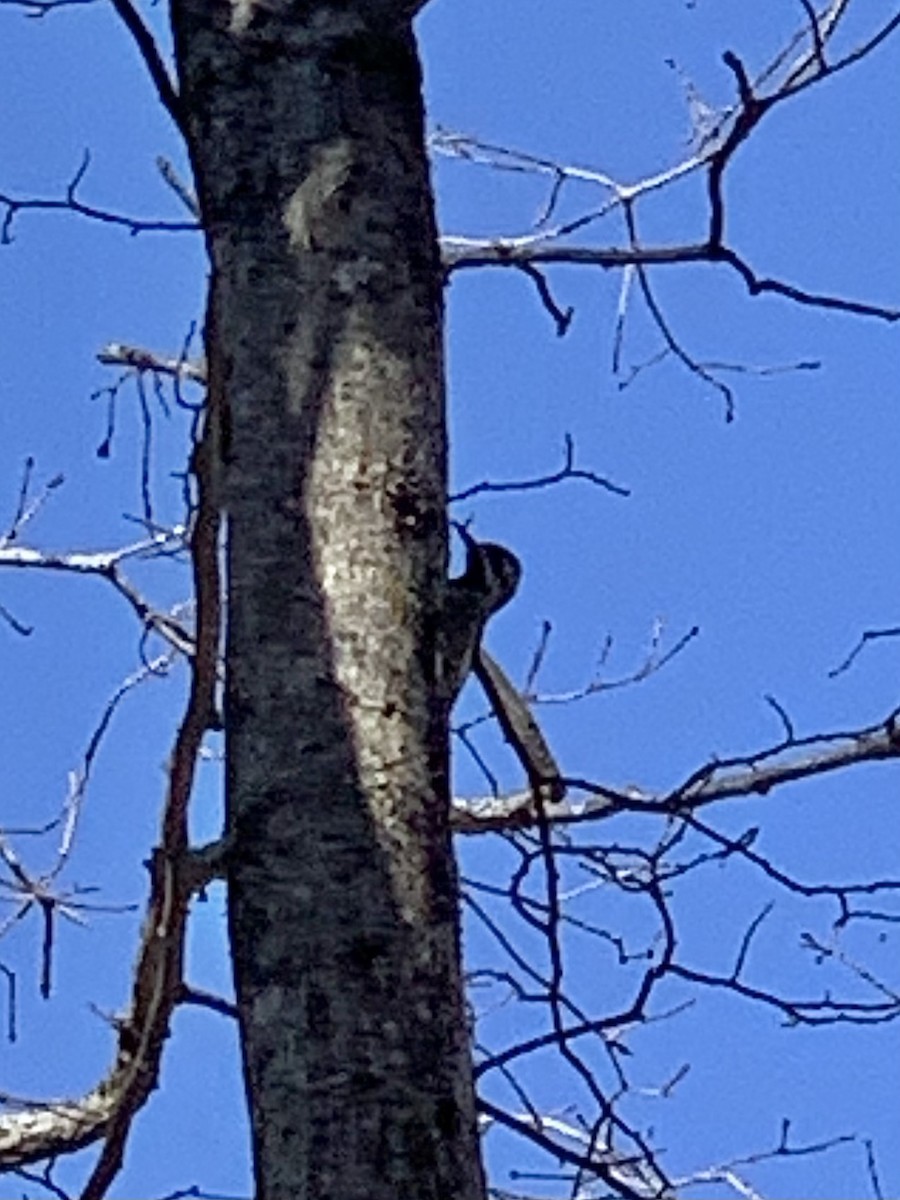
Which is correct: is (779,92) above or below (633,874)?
above

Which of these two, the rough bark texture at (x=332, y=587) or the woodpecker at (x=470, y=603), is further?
the woodpecker at (x=470, y=603)

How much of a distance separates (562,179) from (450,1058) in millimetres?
1456

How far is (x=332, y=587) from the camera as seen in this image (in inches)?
67.9

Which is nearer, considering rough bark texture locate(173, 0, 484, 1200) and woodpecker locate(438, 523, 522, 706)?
rough bark texture locate(173, 0, 484, 1200)

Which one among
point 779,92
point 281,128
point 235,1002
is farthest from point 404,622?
point 779,92

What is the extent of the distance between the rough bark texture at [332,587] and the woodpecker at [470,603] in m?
0.03

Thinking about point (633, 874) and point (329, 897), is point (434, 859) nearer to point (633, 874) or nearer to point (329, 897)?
point (329, 897)

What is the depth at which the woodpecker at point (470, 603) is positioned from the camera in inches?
70.0

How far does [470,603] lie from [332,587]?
0.14m

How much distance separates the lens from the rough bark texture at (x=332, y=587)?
5.10 feet

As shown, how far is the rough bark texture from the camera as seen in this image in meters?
1.55

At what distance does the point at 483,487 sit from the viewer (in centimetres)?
250

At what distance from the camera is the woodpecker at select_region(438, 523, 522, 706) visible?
1.78 metres

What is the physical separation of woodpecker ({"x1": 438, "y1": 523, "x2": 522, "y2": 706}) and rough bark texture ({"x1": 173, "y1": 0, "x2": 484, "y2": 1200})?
0.03 meters
